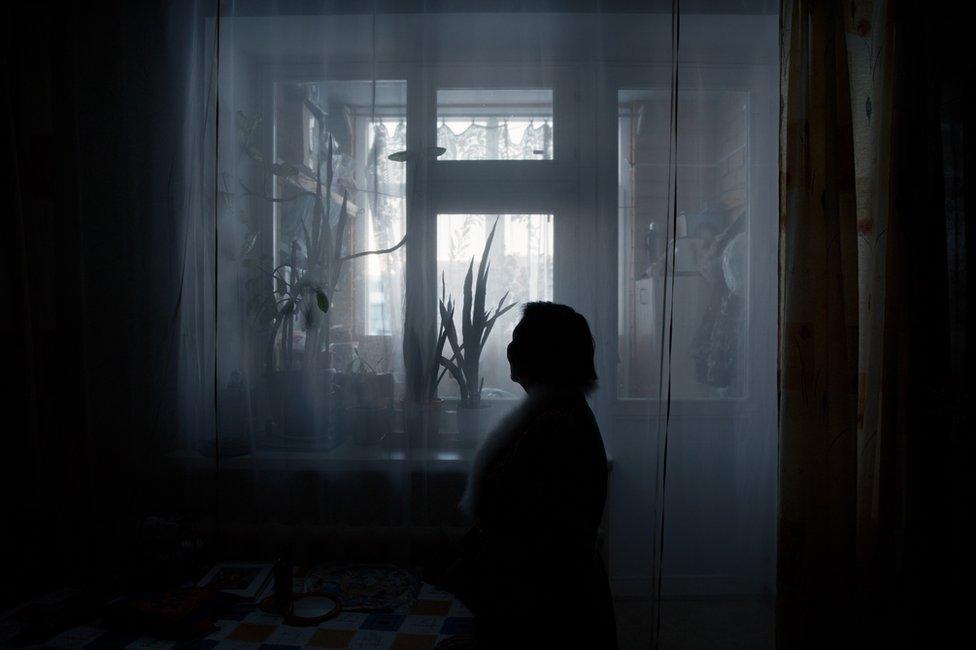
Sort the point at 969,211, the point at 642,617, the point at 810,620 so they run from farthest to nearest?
the point at 642,617
the point at 810,620
the point at 969,211

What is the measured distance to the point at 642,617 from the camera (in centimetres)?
203

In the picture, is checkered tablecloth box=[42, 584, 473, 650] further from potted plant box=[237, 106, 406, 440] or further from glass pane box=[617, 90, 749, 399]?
glass pane box=[617, 90, 749, 399]

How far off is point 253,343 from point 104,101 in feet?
3.15

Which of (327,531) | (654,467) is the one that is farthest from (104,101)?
(654,467)

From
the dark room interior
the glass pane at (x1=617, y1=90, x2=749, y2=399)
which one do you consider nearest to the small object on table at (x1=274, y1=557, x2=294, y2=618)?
the dark room interior

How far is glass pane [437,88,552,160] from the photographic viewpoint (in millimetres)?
1948

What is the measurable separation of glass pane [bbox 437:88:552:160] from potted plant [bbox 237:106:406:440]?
0.38 meters

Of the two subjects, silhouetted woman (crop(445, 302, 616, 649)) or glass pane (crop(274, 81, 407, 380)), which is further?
glass pane (crop(274, 81, 407, 380))

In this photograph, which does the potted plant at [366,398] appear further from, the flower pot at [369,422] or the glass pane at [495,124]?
the glass pane at [495,124]

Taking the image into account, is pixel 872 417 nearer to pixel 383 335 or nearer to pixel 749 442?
pixel 749 442

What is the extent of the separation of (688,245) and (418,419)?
42.4 inches

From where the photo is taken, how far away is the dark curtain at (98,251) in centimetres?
186

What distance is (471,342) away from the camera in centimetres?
194

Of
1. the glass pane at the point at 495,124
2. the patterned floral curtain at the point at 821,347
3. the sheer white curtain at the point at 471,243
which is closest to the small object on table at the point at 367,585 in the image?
the sheer white curtain at the point at 471,243
